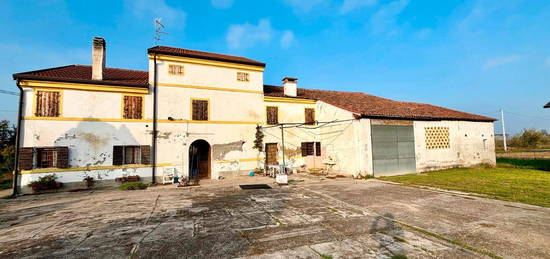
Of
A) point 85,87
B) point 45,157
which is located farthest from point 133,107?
point 45,157

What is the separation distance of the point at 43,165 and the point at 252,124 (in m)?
11.0

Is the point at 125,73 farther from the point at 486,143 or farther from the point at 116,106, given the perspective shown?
the point at 486,143

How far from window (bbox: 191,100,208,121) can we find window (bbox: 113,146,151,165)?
3199 millimetres

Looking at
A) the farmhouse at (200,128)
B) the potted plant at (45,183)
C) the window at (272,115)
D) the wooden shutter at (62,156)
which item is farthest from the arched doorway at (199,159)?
the potted plant at (45,183)

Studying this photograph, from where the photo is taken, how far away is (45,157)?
34.1 feet

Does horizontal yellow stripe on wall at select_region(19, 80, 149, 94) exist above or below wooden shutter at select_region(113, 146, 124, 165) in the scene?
above

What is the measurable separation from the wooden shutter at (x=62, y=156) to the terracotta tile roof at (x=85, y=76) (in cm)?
344

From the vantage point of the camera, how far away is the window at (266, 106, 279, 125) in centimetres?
1567

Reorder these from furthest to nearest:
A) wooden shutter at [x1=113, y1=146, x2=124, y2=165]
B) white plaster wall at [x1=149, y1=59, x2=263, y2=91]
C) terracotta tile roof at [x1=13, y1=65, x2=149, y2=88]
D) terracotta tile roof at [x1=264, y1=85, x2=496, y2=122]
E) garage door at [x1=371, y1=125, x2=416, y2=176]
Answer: terracotta tile roof at [x1=264, y1=85, x2=496, y2=122], garage door at [x1=371, y1=125, x2=416, y2=176], white plaster wall at [x1=149, y1=59, x2=263, y2=91], wooden shutter at [x1=113, y1=146, x2=124, y2=165], terracotta tile roof at [x1=13, y1=65, x2=149, y2=88]

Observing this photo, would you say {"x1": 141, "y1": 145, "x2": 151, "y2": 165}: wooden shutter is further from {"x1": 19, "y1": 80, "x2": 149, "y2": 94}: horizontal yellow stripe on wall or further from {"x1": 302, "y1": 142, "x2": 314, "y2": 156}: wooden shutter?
{"x1": 302, "y1": 142, "x2": 314, "y2": 156}: wooden shutter

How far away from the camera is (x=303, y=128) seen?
16766 millimetres

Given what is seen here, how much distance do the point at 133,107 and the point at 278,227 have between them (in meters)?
11.1

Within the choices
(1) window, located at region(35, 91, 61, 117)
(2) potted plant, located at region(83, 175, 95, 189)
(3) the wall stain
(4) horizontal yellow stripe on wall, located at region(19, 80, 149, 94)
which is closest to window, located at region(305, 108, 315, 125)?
(3) the wall stain

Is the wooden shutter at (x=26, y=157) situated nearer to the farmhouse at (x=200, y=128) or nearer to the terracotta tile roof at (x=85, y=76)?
the farmhouse at (x=200, y=128)
